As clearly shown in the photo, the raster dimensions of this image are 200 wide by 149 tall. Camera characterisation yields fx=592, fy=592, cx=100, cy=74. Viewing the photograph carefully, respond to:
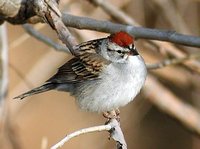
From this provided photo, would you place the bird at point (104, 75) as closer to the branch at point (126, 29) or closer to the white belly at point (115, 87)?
the white belly at point (115, 87)

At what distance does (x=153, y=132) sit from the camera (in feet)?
21.5

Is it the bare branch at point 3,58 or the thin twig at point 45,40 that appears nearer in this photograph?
the thin twig at point 45,40

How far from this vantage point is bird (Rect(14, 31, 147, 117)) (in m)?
3.41

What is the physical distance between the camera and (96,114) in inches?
234

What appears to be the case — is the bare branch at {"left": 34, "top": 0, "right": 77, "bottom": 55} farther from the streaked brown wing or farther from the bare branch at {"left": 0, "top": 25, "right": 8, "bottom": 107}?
the bare branch at {"left": 0, "top": 25, "right": 8, "bottom": 107}

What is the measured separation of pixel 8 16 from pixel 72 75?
0.76 m

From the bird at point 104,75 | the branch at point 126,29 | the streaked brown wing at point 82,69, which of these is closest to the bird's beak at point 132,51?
the bird at point 104,75

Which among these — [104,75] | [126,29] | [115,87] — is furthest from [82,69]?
[126,29]

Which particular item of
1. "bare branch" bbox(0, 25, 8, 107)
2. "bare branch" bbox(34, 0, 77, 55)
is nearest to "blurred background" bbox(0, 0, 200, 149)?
"bare branch" bbox(0, 25, 8, 107)

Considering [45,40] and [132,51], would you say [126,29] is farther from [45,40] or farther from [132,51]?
[45,40]

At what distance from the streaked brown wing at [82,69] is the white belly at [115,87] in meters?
0.05

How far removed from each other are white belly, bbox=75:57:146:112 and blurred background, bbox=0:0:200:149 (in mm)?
301

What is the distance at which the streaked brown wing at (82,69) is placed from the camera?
3628mm

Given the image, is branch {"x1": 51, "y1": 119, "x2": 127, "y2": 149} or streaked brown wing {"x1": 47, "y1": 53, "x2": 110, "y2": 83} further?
streaked brown wing {"x1": 47, "y1": 53, "x2": 110, "y2": 83}
